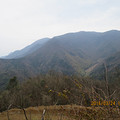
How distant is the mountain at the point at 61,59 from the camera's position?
86.1 metres

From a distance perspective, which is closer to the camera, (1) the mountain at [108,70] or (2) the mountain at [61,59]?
(1) the mountain at [108,70]

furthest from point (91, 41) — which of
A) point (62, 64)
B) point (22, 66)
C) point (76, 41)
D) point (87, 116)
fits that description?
point (87, 116)

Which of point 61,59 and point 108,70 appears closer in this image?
point 108,70

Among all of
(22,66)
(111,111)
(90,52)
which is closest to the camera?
(111,111)

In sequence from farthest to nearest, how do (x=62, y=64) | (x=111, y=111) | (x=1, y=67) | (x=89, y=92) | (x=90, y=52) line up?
1. (x=90, y=52)
2. (x=62, y=64)
3. (x=1, y=67)
4. (x=89, y=92)
5. (x=111, y=111)

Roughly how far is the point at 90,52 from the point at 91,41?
39036mm

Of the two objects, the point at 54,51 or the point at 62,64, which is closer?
the point at 62,64

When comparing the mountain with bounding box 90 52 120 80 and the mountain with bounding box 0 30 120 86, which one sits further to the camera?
the mountain with bounding box 0 30 120 86

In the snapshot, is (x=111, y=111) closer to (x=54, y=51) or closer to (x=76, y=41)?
(x=54, y=51)

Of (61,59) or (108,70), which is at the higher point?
(108,70)

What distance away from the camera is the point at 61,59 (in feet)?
388

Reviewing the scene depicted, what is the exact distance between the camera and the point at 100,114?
146 cm

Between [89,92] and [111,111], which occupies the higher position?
[89,92]

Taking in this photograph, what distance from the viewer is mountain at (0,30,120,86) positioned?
86.1 m
